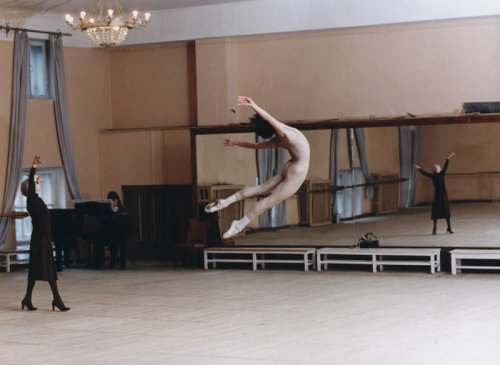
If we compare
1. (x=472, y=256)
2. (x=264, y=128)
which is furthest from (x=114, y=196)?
(x=264, y=128)

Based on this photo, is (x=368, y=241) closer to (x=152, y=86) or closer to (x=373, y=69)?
(x=373, y=69)

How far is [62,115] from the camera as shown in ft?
49.3

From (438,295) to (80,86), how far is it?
25.6 ft

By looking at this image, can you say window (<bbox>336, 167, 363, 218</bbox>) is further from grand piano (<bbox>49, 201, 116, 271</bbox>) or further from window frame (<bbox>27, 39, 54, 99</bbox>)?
window frame (<bbox>27, 39, 54, 99</bbox>)

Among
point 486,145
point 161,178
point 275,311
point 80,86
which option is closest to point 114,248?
point 161,178

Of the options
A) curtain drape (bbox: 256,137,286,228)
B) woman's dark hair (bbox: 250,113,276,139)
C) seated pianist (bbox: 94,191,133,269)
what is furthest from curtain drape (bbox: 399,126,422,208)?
woman's dark hair (bbox: 250,113,276,139)

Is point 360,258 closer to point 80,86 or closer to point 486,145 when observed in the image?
point 486,145

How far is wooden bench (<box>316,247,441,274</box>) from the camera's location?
12.9m

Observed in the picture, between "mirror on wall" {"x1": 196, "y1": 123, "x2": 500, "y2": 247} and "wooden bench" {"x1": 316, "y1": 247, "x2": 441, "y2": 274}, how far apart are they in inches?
8.1

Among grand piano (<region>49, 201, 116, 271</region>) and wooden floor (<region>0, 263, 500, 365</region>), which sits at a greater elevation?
grand piano (<region>49, 201, 116, 271</region>)

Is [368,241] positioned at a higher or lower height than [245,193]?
lower

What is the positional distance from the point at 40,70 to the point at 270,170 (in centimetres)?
446

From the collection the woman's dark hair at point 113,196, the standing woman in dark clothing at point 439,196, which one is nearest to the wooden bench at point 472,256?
the standing woman in dark clothing at point 439,196

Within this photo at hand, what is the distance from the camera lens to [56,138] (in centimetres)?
1511
